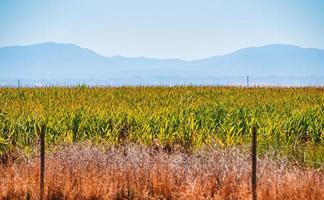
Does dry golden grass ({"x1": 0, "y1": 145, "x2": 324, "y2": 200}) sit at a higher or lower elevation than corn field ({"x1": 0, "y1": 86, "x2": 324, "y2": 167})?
lower

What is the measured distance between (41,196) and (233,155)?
5121mm

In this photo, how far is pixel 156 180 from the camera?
13.7 m

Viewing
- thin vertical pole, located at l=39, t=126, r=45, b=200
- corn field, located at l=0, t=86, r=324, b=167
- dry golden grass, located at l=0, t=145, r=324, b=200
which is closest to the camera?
dry golden grass, located at l=0, t=145, r=324, b=200

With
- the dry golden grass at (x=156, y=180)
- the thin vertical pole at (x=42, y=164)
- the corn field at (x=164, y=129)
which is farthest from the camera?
the corn field at (x=164, y=129)

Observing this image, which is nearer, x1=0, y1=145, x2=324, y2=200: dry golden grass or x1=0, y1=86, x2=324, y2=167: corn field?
x1=0, y1=145, x2=324, y2=200: dry golden grass

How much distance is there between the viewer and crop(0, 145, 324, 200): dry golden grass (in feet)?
41.2

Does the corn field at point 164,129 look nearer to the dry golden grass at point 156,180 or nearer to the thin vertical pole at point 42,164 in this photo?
the dry golden grass at point 156,180

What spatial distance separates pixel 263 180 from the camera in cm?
1307

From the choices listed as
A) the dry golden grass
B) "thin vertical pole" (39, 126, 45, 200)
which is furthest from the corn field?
"thin vertical pole" (39, 126, 45, 200)

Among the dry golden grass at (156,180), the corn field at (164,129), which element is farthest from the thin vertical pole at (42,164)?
the corn field at (164,129)

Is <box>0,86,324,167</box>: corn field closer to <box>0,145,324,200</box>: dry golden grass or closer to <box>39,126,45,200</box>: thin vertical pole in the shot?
<box>0,145,324,200</box>: dry golden grass

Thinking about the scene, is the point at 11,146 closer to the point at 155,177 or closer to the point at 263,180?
the point at 155,177

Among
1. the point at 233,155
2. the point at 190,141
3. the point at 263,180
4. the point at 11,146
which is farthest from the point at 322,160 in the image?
the point at 11,146

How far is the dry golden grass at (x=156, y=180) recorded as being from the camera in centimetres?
1256
